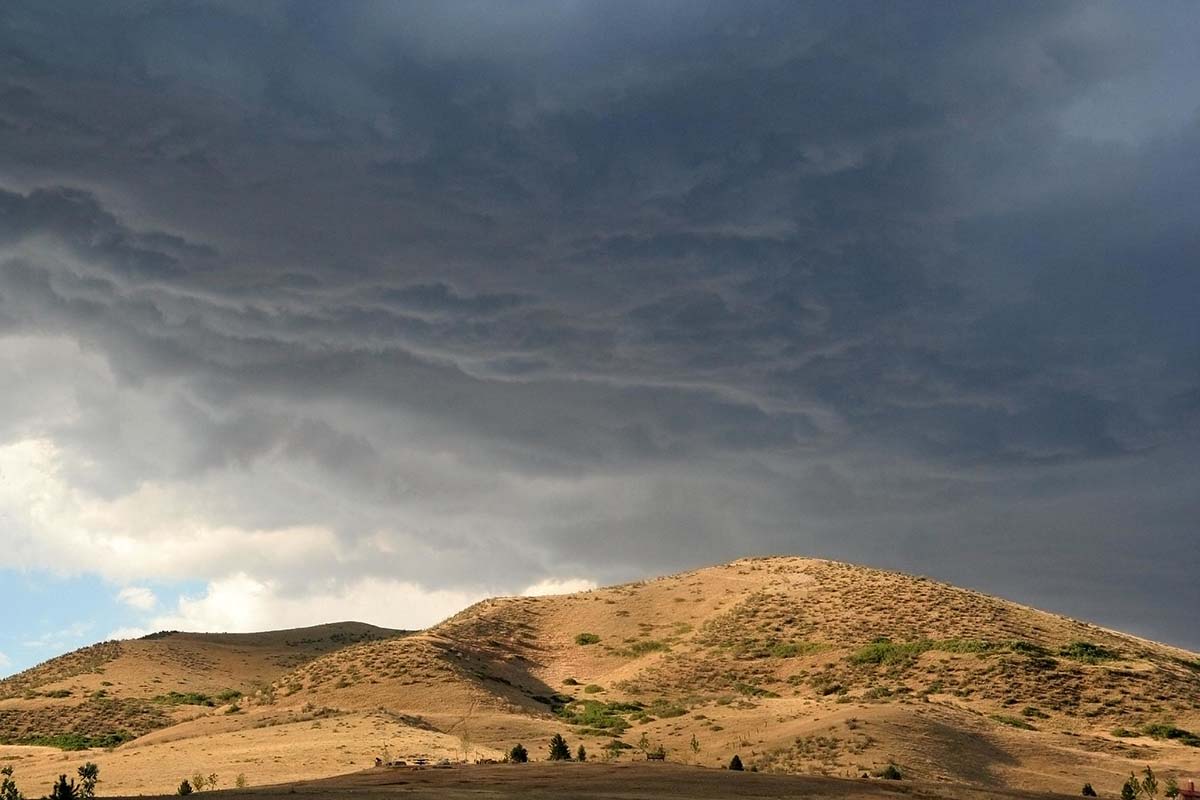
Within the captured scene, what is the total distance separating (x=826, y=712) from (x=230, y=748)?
33718 mm

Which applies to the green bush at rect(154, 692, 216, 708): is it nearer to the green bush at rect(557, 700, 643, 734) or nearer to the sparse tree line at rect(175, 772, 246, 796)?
the green bush at rect(557, 700, 643, 734)

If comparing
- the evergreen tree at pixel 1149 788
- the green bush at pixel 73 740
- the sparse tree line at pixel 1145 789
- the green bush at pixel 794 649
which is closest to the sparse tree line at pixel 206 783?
the green bush at pixel 73 740

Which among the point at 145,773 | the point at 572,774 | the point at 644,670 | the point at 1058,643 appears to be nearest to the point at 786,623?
the point at 644,670

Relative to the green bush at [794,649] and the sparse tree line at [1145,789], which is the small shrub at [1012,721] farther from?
the green bush at [794,649]

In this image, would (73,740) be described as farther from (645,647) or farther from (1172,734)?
(1172,734)

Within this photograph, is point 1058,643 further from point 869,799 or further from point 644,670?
point 869,799

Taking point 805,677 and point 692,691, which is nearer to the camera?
point 692,691

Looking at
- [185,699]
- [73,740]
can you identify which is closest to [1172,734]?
[73,740]

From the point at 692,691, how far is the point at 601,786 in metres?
56.0

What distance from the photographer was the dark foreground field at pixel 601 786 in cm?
2114

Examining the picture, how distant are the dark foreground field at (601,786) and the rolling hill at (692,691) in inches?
633

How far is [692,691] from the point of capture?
251 feet

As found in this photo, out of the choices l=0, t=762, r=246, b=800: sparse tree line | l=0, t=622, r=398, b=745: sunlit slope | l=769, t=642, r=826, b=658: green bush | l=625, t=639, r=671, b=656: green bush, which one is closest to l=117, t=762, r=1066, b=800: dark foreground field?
l=0, t=762, r=246, b=800: sparse tree line

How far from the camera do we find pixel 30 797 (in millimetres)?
42719
